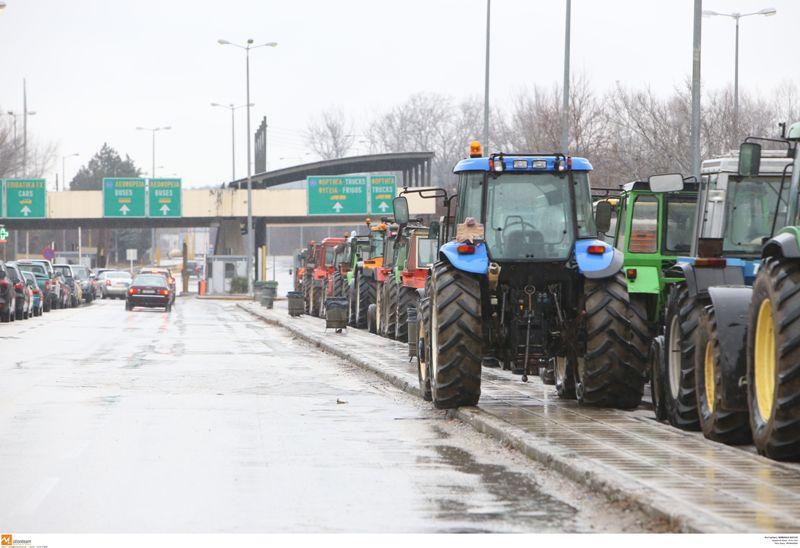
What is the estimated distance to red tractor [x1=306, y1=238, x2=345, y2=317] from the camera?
46422mm

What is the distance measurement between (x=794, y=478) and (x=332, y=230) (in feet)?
515

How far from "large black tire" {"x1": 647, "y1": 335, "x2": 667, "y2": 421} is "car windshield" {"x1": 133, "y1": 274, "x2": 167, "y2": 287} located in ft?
142

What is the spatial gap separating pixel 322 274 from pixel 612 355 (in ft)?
108

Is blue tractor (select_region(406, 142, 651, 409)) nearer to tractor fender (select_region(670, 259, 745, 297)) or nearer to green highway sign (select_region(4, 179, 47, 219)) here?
tractor fender (select_region(670, 259, 745, 297))

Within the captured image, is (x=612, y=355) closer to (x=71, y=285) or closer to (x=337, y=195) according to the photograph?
(x=71, y=285)

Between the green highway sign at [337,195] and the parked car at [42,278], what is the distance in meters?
23.3

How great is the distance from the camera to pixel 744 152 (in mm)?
11227

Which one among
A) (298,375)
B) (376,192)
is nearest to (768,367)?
(298,375)

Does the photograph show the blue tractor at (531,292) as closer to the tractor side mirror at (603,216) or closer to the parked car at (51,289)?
the tractor side mirror at (603,216)

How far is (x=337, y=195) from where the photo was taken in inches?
3022

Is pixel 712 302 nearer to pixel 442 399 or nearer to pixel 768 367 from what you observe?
pixel 768 367

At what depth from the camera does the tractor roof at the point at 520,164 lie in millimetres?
16047

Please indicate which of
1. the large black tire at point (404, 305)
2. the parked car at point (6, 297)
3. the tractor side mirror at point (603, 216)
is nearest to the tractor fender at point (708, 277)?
the tractor side mirror at point (603, 216)

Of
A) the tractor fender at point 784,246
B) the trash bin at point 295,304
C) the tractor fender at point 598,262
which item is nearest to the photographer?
the tractor fender at point 784,246
